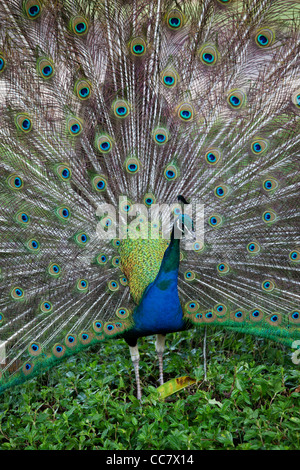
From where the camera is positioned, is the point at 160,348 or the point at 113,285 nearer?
the point at 113,285

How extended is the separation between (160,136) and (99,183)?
467 millimetres

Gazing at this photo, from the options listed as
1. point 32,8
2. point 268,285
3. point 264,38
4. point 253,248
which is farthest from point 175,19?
point 268,285

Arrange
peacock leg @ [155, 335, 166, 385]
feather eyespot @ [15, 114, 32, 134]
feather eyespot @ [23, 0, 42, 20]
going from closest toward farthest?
feather eyespot @ [23, 0, 42, 20], feather eyespot @ [15, 114, 32, 134], peacock leg @ [155, 335, 166, 385]

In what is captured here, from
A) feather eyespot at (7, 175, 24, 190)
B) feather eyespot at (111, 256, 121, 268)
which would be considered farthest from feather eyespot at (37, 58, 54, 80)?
feather eyespot at (111, 256, 121, 268)

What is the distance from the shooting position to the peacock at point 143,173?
103 inches

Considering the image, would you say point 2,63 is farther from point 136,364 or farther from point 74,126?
point 136,364

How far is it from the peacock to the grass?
0.87 ft

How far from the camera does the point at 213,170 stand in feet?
9.46

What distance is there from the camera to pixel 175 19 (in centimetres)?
262

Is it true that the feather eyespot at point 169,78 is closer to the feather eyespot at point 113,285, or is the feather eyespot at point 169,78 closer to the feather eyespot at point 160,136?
the feather eyespot at point 160,136

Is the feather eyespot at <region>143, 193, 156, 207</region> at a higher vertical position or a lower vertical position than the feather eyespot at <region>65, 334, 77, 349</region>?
higher

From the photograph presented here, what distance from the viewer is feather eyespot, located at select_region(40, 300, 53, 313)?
2.85 meters

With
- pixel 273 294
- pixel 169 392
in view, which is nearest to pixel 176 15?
pixel 273 294

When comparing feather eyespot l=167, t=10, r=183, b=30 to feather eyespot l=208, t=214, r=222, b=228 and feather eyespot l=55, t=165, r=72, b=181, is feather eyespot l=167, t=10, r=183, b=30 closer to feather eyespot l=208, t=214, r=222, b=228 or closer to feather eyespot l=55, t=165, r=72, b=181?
feather eyespot l=55, t=165, r=72, b=181
